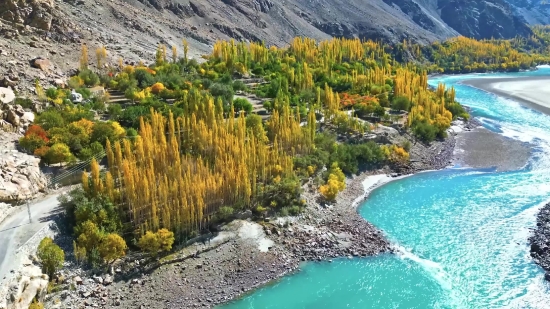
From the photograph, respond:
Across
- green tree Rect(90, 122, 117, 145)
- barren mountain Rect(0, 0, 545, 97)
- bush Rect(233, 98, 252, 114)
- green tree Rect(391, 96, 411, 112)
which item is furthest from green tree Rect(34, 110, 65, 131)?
green tree Rect(391, 96, 411, 112)

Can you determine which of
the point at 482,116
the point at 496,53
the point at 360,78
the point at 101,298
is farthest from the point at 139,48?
the point at 496,53

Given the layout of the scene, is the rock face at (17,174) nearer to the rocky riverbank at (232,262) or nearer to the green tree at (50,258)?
the green tree at (50,258)

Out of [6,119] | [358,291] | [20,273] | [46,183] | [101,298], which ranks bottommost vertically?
[358,291]

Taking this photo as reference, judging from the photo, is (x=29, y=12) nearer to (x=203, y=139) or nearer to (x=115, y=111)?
(x=115, y=111)

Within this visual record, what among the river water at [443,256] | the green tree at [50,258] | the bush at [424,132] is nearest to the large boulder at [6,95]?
the green tree at [50,258]

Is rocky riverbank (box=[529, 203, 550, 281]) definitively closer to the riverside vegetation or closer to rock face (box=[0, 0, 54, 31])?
the riverside vegetation

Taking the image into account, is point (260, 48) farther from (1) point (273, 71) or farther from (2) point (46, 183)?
(2) point (46, 183)
